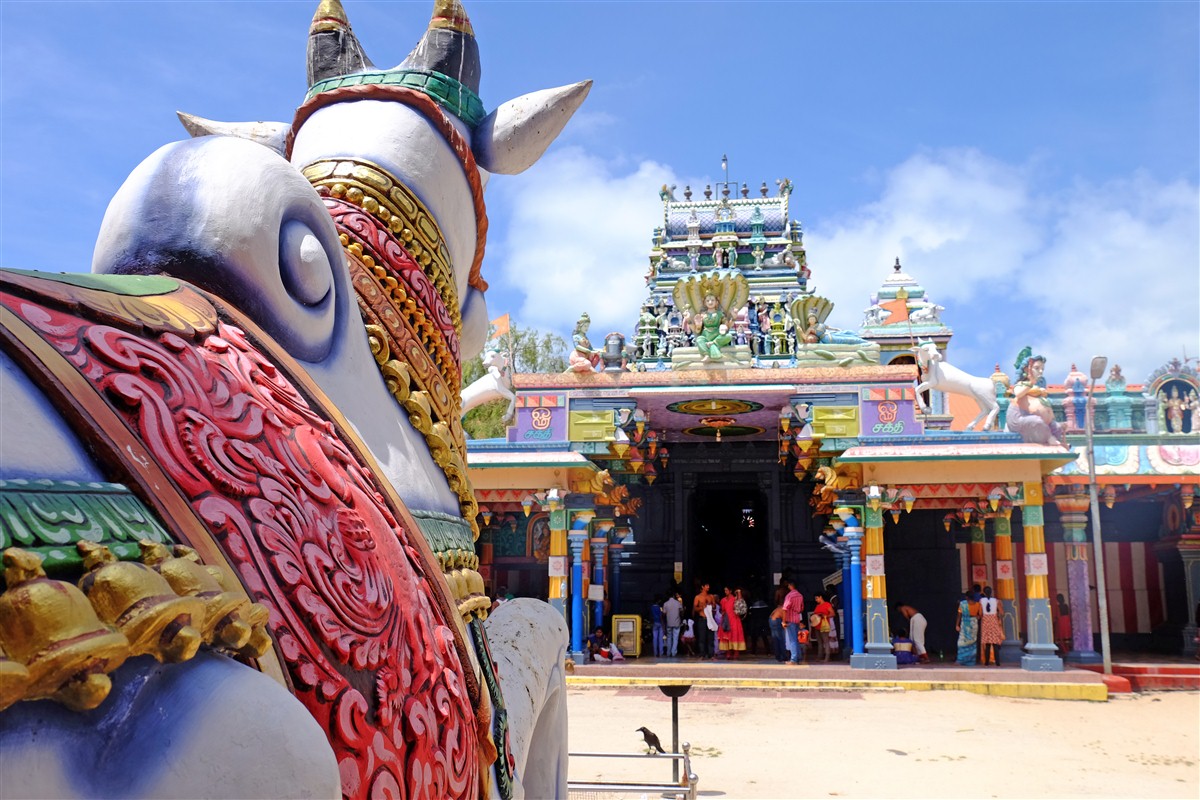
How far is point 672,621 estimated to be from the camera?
1442cm

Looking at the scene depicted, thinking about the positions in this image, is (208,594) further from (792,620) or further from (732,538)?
(732,538)

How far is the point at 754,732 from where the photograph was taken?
8750mm

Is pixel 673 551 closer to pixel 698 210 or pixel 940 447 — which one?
pixel 940 447

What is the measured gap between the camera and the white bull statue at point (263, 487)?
617mm

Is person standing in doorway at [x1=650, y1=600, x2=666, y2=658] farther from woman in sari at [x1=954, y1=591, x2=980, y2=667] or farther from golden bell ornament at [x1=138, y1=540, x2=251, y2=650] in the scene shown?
golden bell ornament at [x1=138, y1=540, x2=251, y2=650]

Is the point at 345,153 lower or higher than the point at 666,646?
higher

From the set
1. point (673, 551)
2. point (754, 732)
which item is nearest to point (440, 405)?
point (754, 732)

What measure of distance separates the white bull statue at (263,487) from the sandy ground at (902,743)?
209 inches

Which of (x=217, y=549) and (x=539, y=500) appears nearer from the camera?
(x=217, y=549)

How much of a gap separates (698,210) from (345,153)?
20.6m

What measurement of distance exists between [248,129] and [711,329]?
1182cm

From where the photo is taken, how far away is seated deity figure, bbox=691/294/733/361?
13141 millimetres

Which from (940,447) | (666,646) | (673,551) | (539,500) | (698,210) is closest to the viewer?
(940,447)

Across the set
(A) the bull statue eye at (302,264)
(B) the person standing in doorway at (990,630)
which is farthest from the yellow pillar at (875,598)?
(A) the bull statue eye at (302,264)
